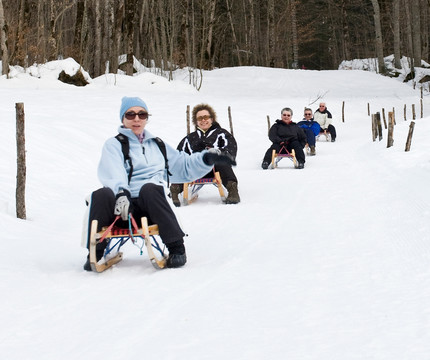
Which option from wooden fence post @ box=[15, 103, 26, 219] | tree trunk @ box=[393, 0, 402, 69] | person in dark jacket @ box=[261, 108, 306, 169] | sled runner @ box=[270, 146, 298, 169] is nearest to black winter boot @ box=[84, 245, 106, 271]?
wooden fence post @ box=[15, 103, 26, 219]

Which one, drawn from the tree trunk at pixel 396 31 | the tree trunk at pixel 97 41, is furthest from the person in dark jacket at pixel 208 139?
the tree trunk at pixel 396 31

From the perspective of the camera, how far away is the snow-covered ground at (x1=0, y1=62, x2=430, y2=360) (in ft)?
9.11

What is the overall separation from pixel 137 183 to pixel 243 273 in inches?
40.2

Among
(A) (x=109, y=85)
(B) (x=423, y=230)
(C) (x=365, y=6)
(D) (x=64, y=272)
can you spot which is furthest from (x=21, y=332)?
(C) (x=365, y=6)

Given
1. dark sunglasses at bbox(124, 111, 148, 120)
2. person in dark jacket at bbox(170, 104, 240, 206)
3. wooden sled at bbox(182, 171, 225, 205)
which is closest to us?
dark sunglasses at bbox(124, 111, 148, 120)

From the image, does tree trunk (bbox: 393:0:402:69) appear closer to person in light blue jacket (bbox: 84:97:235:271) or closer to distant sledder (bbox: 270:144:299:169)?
distant sledder (bbox: 270:144:299:169)

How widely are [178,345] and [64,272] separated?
183 centimetres

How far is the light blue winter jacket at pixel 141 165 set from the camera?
14.1 feet

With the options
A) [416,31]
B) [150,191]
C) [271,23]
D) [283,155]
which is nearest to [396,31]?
[416,31]

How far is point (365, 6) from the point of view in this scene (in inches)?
1839

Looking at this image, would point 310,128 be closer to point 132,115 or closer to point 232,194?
point 232,194

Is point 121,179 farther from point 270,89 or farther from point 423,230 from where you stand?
point 270,89

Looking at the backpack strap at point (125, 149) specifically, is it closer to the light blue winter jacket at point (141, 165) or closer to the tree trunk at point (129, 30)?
the light blue winter jacket at point (141, 165)

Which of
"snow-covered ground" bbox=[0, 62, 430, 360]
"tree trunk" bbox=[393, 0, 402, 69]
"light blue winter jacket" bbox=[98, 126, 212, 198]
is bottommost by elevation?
"snow-covered ground" bbox=[0, 62, 430, 360]
